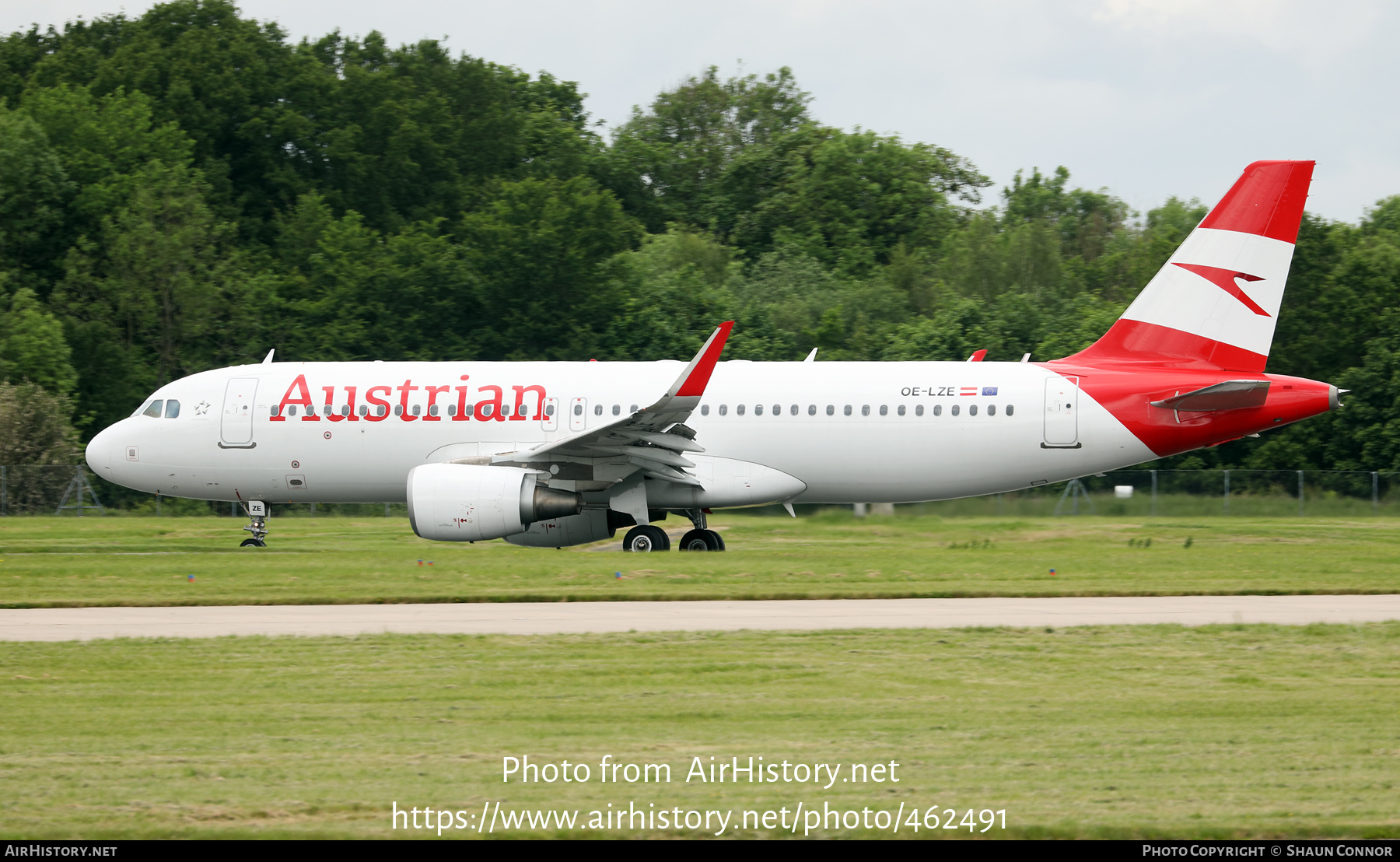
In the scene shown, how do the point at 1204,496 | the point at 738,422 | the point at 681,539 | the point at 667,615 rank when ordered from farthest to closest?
the point at 1204,496, the point at 681,539, the point at 738,422, the point at 667,615

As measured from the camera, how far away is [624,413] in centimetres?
2386

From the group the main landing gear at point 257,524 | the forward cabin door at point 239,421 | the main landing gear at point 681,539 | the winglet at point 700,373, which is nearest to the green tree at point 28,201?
the forward cabin door at point 239,421

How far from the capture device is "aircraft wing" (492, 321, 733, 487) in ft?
69.1

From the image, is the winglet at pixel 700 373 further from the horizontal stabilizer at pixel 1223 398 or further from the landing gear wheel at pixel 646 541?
the horizontal stabilizer at pixel 1223 398

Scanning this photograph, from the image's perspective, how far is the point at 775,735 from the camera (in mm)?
8828

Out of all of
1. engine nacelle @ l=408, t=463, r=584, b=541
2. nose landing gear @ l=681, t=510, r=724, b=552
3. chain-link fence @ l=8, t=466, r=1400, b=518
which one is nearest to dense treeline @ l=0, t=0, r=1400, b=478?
A: chain-link fence @ l=8, t=466, r=1400, b=518

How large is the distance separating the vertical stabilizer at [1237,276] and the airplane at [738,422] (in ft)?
0.09

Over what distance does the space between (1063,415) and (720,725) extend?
587 inches

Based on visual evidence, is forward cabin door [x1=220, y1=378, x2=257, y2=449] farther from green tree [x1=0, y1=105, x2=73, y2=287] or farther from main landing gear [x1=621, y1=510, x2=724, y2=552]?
green tree [x1=0, y1=105, x2=73, y2=287]

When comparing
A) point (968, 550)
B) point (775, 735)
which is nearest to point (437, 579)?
point (968, 550)

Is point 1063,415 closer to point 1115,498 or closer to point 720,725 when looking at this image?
point 1115,498

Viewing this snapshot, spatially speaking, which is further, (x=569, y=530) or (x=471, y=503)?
(x=569, y=530)

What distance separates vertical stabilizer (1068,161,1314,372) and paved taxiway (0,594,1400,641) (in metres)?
7.12

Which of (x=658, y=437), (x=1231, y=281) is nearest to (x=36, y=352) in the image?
(x=658, y=437)
